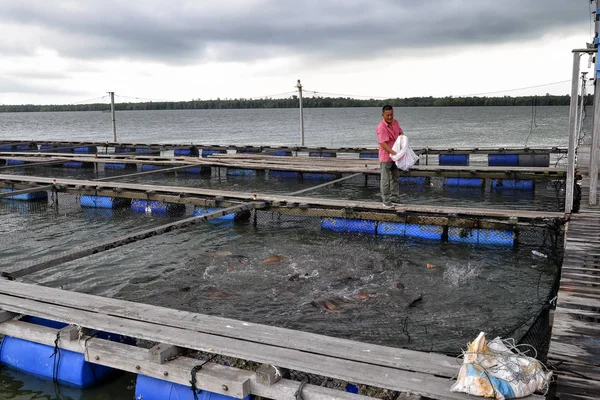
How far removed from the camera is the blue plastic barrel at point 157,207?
623 inches

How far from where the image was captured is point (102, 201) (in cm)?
1666

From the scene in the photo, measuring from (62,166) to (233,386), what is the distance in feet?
95.8

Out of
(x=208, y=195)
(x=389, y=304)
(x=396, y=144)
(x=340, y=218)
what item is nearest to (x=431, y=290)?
(x=389, y=304)

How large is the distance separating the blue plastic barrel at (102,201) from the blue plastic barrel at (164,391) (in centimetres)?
1207

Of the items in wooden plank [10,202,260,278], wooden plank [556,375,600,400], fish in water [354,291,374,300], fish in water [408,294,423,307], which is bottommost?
fish in water [408,294,423,307]

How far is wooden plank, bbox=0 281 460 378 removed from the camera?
4775 millimetres

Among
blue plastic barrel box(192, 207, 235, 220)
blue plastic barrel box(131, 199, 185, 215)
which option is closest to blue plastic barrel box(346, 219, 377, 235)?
blue plastic barrel box(192, 207, 235, 220)

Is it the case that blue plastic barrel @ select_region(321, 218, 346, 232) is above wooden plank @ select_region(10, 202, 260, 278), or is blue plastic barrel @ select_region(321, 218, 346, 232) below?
below

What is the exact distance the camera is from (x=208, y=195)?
47.8 feet

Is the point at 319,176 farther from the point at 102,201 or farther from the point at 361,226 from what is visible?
the point at 361,226

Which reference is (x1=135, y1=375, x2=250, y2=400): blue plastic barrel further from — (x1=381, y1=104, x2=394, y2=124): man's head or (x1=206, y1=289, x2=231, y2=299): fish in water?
(x1=381, y1=104, x2=394, y2=124): man's head

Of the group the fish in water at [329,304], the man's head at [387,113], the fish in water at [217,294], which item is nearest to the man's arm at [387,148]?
the man's head at [387,113]

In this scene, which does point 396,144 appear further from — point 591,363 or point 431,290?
point 591,363

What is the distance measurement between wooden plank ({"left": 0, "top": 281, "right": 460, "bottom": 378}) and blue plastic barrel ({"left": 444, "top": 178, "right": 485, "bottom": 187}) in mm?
16559
